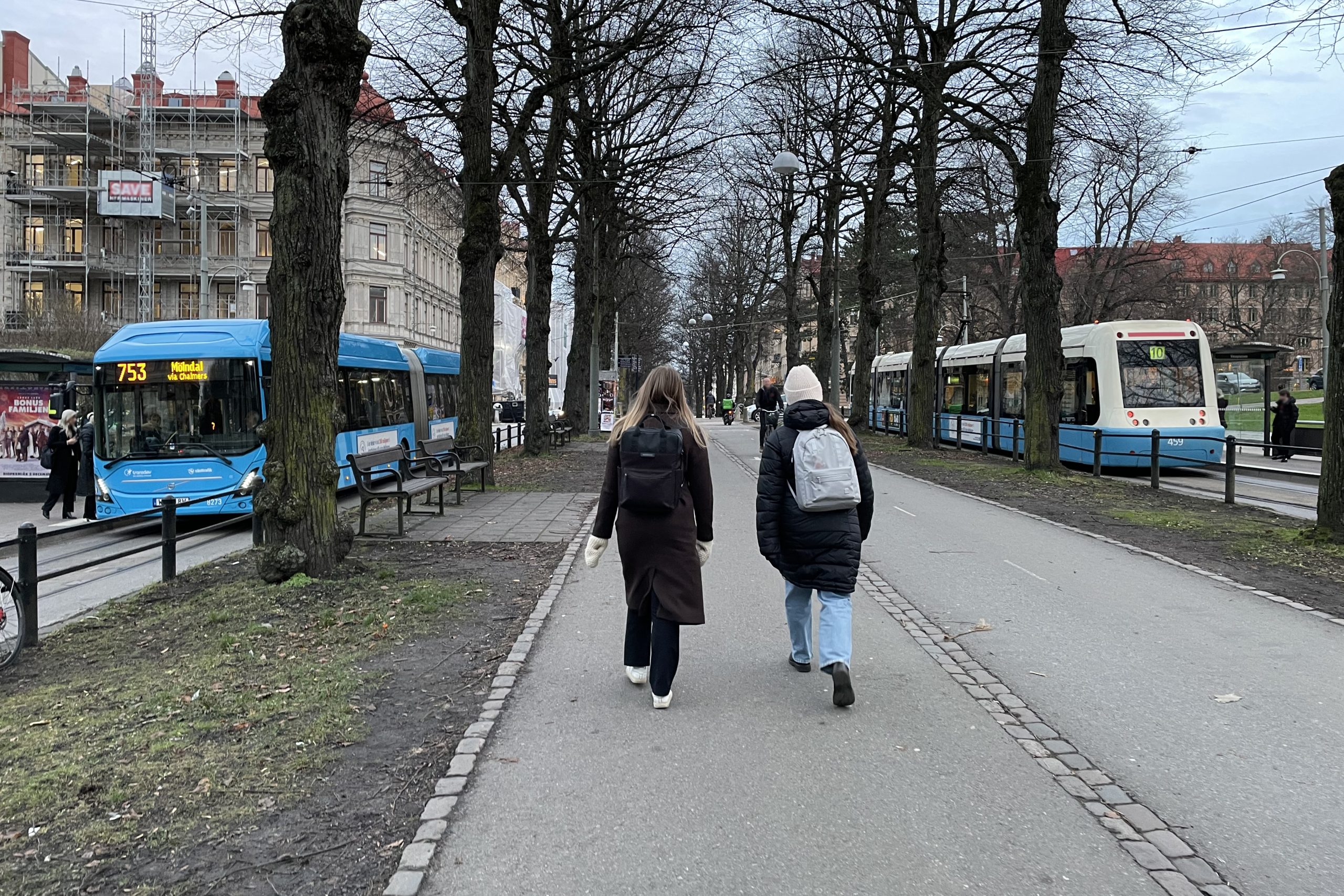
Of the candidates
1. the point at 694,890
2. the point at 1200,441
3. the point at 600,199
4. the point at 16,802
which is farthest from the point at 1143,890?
the point at 600,199

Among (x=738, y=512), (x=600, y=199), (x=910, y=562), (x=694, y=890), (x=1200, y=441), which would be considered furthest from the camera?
(x=600, y=199)

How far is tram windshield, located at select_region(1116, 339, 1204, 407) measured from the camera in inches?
847

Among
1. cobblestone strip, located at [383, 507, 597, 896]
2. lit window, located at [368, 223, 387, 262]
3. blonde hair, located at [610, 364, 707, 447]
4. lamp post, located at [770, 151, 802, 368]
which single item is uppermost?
lit window, located at [368, 223, 387, 262]

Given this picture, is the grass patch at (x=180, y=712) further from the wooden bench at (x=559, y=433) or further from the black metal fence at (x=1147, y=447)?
the wooden bench at (x=559, y=433)

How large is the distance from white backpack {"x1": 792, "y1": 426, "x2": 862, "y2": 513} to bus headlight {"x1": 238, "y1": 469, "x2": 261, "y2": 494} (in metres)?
7.93

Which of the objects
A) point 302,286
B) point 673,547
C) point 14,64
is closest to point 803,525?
point 673,547

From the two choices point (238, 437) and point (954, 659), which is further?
point (238, 437)

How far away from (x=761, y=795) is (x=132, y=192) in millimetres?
55940

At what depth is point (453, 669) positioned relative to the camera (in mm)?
6105

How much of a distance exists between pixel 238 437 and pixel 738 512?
708cm

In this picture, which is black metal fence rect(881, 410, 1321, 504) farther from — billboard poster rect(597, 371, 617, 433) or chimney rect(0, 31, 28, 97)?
chimney rect(0, 31, 28, 97)

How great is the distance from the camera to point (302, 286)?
8.47m

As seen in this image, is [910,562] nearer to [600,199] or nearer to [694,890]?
[694,890]

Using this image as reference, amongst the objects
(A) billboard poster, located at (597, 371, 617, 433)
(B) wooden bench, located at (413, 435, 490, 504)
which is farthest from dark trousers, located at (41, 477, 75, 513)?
(A) billboard poster, located at (597, 371, 617, 433)
